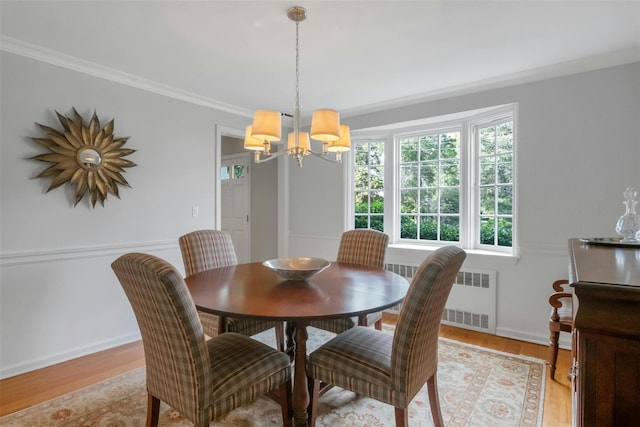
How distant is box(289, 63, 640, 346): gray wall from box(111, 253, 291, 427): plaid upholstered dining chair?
238 cm

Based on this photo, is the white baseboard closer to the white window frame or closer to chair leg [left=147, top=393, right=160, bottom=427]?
chair leg [left=147, top=393, right=160, bottom=427]

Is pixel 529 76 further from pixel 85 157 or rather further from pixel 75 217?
pixel 75 217

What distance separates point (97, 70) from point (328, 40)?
191 centimetres

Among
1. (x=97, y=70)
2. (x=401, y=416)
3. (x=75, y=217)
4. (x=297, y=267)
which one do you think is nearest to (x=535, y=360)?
(x=401, y=416)

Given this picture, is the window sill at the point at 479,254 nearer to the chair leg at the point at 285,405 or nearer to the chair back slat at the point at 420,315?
the chair back slat at the point at 420,315

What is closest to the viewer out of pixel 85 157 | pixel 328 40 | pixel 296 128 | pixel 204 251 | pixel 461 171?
pixel 296 128

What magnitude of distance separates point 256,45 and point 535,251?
108 inches

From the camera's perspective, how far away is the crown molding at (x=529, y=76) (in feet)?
7.79

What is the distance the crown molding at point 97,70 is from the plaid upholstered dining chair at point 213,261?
1.53m

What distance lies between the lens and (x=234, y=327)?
2.09m

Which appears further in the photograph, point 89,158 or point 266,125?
point 89,158

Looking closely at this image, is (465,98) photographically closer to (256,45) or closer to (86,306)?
(256,45)

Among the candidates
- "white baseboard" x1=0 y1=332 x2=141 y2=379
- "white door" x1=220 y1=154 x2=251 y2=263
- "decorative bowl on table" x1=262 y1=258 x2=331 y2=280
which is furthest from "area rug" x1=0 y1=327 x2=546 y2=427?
"white door" x1=220 y1=154 x2=251 y2=263

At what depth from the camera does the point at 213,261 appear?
2.45m
